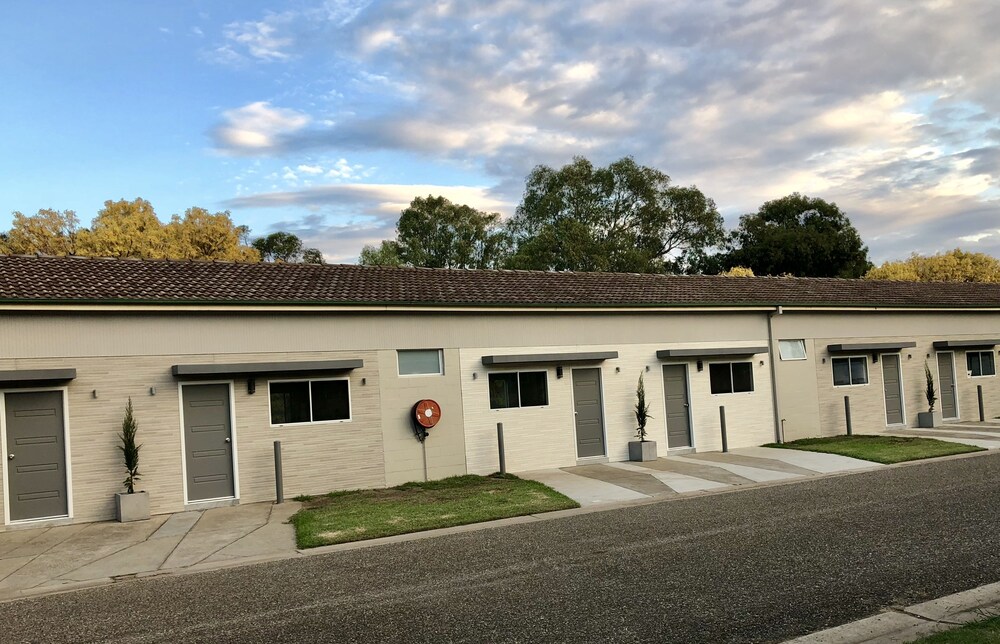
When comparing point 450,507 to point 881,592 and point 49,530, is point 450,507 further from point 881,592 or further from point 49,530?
point 881,592

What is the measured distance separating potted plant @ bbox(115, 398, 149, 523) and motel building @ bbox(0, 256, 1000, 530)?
0.26 metres

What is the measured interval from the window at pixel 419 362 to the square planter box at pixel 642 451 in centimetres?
480

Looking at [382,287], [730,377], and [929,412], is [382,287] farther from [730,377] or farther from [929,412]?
[929,412]

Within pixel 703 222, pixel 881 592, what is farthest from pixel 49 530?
pixel 703 222

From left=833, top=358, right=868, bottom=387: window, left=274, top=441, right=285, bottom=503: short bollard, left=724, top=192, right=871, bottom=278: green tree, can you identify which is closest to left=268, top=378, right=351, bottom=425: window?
left=274, top=441, right=285, bottom=503: short bollard

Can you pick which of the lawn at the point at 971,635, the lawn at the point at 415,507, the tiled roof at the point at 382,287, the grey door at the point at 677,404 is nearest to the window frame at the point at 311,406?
the lawn at the point at 415,507

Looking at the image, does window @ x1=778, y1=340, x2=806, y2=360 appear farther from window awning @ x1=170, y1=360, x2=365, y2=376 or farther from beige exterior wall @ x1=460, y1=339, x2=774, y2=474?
window awning @ x1=170, y1=360, x2=365, y2=376

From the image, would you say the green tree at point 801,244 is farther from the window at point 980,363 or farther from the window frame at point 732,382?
the window frame at point 732,382

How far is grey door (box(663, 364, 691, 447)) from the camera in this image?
18.5 m

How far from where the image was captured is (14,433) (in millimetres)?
12555

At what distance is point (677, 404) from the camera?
18.7 meters

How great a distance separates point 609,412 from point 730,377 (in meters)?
3.74

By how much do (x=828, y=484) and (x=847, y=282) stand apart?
44.0 feet

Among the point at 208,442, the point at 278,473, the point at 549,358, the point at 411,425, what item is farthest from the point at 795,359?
the point at 208,442
